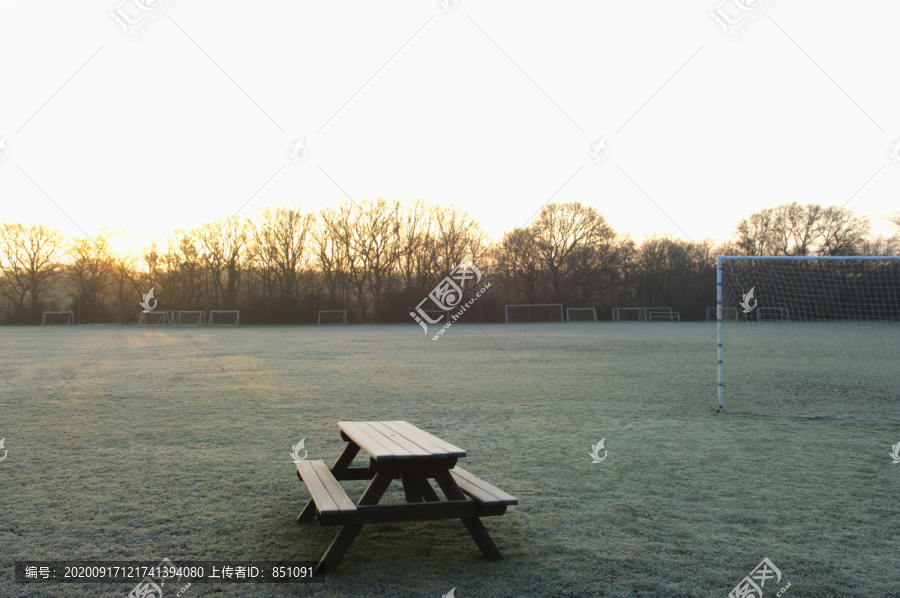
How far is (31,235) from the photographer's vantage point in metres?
56.3

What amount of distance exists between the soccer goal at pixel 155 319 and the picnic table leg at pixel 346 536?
5641cm

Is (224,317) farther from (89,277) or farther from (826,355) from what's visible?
(826,355)

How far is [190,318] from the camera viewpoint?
56062 millimetres

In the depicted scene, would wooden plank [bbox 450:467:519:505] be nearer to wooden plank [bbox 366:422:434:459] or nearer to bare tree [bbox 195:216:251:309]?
wooden plank [bbox 366:422:434:459]

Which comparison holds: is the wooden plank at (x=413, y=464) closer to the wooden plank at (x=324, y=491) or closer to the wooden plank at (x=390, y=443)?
the wooden plank at (x=390, y=443)

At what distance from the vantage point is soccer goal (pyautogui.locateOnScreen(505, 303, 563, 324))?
58844 millimetres

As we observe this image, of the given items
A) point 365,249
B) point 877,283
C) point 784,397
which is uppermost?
point 365,249

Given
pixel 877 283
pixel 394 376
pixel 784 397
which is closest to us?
pixel 784 397

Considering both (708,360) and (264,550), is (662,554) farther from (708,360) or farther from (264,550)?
(708,360)

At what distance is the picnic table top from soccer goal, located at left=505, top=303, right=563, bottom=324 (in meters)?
53.4

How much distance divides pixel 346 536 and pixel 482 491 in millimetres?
836

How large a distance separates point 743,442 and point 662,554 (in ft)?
13.2

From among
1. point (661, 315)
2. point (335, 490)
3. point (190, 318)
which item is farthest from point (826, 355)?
point (190, 318)

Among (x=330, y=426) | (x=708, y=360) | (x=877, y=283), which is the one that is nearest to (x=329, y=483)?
(x=330, y=426)
